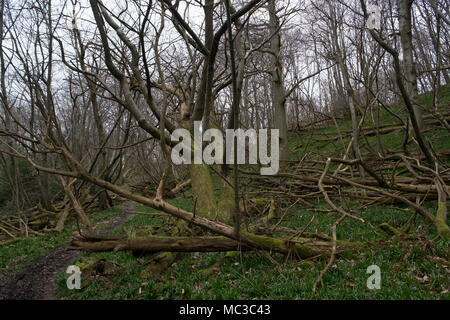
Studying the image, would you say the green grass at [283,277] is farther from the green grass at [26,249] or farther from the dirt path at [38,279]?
the green grass at [26,249]

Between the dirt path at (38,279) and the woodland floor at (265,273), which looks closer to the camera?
Result: the woodland floor at (265,273)

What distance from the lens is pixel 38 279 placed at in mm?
5758

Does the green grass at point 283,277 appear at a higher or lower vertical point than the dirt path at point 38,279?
higher

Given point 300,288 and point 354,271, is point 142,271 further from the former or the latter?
point 354,271

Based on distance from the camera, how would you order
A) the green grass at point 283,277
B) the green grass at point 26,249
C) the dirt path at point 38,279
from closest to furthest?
the green grass at point 283,277 → the dirt path at point 38,279 → the green grass at point 26,249

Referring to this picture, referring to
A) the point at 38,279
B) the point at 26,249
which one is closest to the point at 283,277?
the point at 38,279

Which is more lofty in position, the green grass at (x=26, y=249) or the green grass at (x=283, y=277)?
the green grass at (x=283, y=277)

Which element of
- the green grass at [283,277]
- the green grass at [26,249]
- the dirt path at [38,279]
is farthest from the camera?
the green grass at [26,249]

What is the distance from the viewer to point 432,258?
3590mm

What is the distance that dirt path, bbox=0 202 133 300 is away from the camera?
493 cm

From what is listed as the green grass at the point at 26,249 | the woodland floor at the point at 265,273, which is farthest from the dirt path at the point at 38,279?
the green grass at the point at 26,249

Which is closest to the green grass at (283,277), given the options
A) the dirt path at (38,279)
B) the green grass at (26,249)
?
the dirt path at (38,279)

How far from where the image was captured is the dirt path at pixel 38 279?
4930 mm
